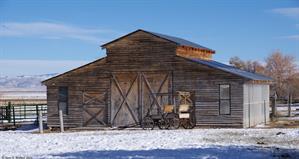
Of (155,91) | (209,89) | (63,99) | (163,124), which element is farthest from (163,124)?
(63,99)

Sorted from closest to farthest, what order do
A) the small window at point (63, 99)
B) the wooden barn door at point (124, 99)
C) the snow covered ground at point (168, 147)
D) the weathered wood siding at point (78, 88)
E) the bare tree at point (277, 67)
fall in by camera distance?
the snow covered ground at point (168, 147) → the wooden barn door at point (124, 99) → the weathered wood siding at point (78, 88) → the small window at point (63, 99) → the bare tree at point (277, 67)

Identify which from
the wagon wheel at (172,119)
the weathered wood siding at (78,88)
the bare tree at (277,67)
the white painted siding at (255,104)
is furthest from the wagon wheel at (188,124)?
the bare tree at (277,67)

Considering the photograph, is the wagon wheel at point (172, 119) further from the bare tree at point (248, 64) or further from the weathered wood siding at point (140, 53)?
the bare tree at point (248, 64)

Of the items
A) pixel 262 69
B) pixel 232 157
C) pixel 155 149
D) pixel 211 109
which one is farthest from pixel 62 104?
pixel 262 69

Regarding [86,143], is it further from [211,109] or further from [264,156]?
[211,109]

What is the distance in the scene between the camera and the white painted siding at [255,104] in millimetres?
33406

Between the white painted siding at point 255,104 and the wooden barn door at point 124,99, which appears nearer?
the white painted siding at point 255,104

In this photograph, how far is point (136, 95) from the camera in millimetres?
34844

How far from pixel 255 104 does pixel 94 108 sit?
32.4 feet

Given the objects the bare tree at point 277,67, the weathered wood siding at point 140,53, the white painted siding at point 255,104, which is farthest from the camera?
the bare tree at point 277,67

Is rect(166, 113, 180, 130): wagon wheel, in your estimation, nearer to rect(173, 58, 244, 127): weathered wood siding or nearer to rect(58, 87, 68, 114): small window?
rect(173, 58, 244, 127): weathered wood siding

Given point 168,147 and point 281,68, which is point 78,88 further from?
point 281,68

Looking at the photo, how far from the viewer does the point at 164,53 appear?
112 ft

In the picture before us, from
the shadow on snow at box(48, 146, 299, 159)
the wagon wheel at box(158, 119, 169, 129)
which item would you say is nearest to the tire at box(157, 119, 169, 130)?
the wagon wheel at box(158, 119, 169, 129)
